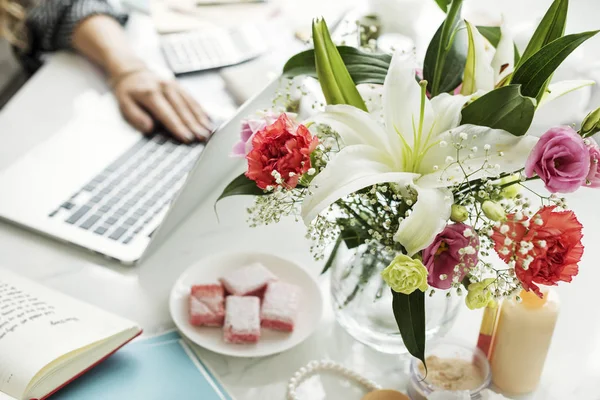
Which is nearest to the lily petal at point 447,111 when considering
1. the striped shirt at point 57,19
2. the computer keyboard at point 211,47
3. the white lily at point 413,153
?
the white lily at point 413,153

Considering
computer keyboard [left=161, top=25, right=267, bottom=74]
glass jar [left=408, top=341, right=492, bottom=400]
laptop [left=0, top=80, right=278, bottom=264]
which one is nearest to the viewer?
glass jar [left=408, top=341, right=492, bottom=400]

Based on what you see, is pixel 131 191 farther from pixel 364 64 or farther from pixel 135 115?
pixel 364 64

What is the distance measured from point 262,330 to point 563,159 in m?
0.46

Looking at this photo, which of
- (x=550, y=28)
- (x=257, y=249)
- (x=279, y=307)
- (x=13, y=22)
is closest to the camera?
(x=550, y=28)

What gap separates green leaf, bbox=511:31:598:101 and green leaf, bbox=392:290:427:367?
0.72ft

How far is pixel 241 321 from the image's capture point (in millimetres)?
908

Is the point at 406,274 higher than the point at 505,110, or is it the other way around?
the point at 505,110

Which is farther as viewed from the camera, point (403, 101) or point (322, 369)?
point (322, 369)

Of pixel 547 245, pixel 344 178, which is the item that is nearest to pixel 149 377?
pixel 344 178

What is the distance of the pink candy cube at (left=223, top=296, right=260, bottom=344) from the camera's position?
902 mm

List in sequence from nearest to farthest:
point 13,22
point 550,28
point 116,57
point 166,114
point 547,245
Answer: point 547,245 → point 550,28 → point 166,114 → point 116,57 → point 13,22

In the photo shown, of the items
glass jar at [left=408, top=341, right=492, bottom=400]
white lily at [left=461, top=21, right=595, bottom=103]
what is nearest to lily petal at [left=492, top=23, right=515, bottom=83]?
white lily at [left=461, top=21, right=595, bottom=103]

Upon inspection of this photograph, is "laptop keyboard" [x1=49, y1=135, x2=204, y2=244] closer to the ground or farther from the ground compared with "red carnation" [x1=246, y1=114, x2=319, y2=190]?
closer to the ground

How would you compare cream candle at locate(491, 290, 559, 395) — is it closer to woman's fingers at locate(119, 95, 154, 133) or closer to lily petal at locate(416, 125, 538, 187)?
lily petal at locate(416, 125, 538, 187)
